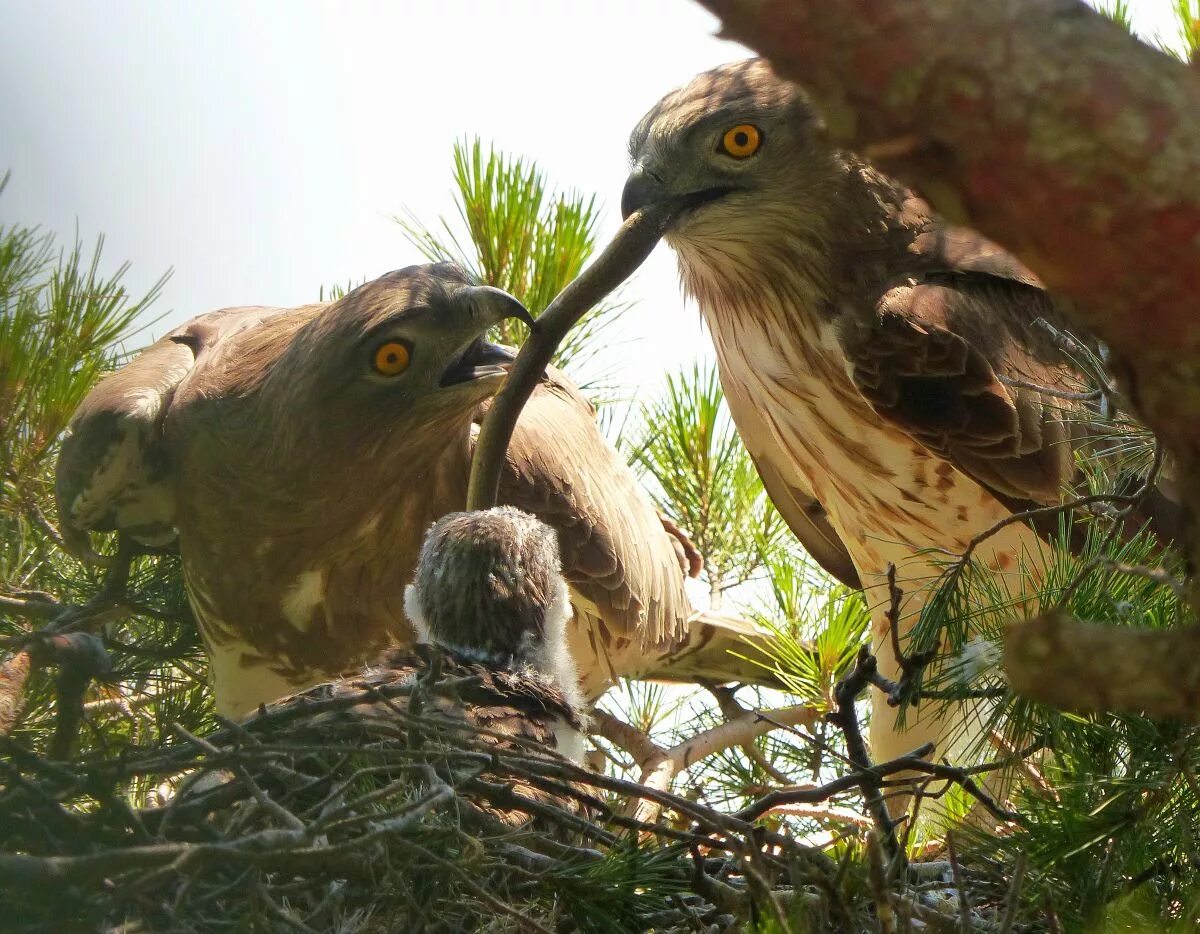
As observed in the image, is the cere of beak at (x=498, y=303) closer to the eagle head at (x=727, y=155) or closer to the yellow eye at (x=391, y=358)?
the yellow eye at (x=391, y=358)

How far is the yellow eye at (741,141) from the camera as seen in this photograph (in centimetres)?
370

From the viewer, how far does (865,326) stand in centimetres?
354

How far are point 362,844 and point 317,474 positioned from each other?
2364 millimetres

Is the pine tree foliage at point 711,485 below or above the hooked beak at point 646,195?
below

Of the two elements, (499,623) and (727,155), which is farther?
(727,155)

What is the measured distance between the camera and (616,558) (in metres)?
4.08

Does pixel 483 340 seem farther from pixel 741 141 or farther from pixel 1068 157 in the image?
pixel 1068 157

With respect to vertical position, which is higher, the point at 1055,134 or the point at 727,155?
the point at 727,155

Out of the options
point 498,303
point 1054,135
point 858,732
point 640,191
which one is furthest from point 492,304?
point 1054,135

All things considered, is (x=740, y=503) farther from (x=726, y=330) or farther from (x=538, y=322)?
(x=538, y=322)

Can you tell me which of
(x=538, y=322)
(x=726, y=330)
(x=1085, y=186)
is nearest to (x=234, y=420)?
(x=538, y=322)

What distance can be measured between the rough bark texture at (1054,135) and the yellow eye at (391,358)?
2511 mm

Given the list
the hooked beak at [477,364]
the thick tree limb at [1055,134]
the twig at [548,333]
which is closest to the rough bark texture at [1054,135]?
the thick tree limb at [1055,134]

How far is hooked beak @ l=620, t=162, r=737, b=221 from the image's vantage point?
363 cm
